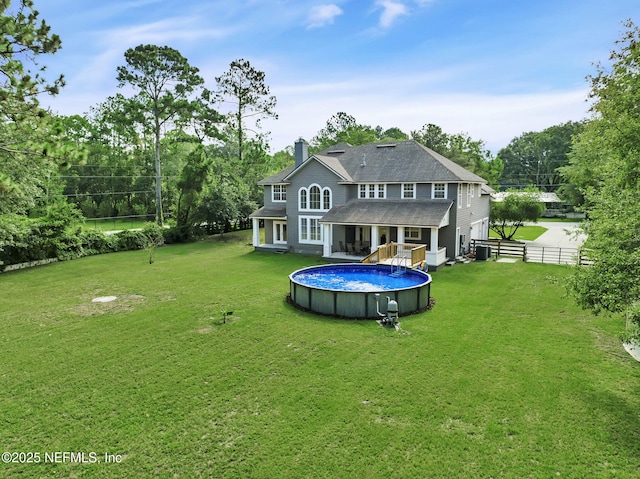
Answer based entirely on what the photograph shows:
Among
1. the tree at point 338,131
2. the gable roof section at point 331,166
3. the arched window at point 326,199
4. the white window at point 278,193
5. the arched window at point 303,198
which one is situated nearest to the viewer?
the gable roof section at point 331,166

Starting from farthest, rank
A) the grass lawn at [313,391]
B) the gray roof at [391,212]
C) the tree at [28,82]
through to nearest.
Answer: the gray roof at [391,212]
the tree at [28,82]
the grass lawn at [313,391]

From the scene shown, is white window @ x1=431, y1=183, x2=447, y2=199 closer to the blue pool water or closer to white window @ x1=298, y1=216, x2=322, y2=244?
the blue pool water

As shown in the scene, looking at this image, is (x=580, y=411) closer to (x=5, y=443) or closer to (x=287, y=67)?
(x=5, y=443)

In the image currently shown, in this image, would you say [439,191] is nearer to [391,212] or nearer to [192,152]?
[391,212]

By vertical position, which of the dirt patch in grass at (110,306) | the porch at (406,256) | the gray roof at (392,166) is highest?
the gray roof at (392,166)

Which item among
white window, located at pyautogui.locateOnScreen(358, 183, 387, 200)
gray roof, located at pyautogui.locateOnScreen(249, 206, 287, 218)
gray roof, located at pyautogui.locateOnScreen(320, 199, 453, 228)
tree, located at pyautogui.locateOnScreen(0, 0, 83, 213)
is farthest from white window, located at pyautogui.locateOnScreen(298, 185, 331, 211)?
tree, located at pyautogui.locateOnScreen(0, 0, 83, 213)

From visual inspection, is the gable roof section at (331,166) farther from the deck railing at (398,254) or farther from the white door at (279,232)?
the deck railing at (398,254)

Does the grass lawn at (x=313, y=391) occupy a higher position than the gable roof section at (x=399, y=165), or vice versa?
the gable roof section at (x=399, y=165)

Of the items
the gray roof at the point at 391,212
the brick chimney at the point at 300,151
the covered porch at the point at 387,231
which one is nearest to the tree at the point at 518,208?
the covered porch at the point at 387,231
